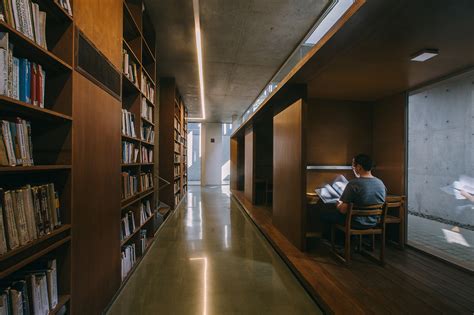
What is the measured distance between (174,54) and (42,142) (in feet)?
12.6

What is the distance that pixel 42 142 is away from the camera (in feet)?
4.96

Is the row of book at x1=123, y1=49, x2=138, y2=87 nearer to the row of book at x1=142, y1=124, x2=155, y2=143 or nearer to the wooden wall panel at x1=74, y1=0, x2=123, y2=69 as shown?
the wooden wall panel at x1=74, y1=0, x2=123, y2=69

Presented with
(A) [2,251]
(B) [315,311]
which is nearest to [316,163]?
(B) [315,311]

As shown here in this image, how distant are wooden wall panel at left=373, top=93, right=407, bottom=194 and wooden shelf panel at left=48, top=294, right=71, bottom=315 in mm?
3913

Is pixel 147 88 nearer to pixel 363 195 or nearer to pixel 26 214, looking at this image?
pixel 26 214

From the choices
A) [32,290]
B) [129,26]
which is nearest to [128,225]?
[32,290]

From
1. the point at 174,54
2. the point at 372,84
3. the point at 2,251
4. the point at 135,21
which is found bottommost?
the point at 2,251

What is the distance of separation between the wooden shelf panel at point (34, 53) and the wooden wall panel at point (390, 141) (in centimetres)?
392

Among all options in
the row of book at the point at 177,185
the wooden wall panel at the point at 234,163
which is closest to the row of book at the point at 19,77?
the row of book at the point at 177,185

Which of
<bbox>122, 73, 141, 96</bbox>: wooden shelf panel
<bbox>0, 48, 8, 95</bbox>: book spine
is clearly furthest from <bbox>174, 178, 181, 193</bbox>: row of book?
<bbox>0, 48, 8, 95</bbox>: book spine

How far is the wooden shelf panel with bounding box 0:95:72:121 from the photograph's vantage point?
1.07 metres

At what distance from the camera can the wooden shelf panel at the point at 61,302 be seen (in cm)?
135

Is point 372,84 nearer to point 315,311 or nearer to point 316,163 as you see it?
point 316,163

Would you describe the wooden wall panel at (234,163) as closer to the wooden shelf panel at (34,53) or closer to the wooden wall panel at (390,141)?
the wooden wall panel at (390,141)
